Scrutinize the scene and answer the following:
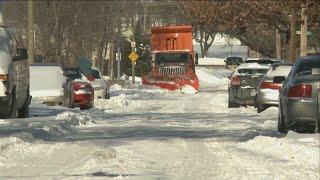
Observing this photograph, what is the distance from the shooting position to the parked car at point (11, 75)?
1534 cm

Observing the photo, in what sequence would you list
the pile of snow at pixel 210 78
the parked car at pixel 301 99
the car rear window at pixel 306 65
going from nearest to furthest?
the parked car at pixel 301 99 → the car rear window at pixel 306 65 → the pile of snow at pixel 210 78

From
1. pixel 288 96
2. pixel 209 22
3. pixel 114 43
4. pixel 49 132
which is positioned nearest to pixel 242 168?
pixel 288 96

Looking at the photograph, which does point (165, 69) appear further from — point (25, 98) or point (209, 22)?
point (25, 98)

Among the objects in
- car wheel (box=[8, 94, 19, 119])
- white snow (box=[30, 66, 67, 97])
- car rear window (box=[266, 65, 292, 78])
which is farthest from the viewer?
white snow (box=[30, 66, 67, 97])

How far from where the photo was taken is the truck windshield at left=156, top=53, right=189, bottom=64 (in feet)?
150

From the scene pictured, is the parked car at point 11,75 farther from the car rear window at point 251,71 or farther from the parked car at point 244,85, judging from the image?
the car rear window at point 251,71

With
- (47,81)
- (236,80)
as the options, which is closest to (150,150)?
(47,81)

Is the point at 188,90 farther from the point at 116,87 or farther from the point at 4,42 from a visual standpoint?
the point at 4,42

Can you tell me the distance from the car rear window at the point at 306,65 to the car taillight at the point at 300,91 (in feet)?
2.17

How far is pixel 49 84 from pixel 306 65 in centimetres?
971

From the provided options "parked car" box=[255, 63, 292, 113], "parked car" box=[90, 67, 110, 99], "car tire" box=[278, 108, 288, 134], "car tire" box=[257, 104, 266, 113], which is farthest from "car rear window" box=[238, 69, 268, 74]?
"car tire" box=[278, 108, 288, 134]

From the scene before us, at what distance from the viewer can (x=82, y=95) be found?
25.7 metres

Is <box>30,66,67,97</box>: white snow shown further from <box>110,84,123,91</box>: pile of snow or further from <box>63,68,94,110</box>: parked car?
<box>110,84,123,91</box>: pile of snow

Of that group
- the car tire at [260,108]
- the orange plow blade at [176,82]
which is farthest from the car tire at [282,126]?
the orange plow blade at [176,82]
